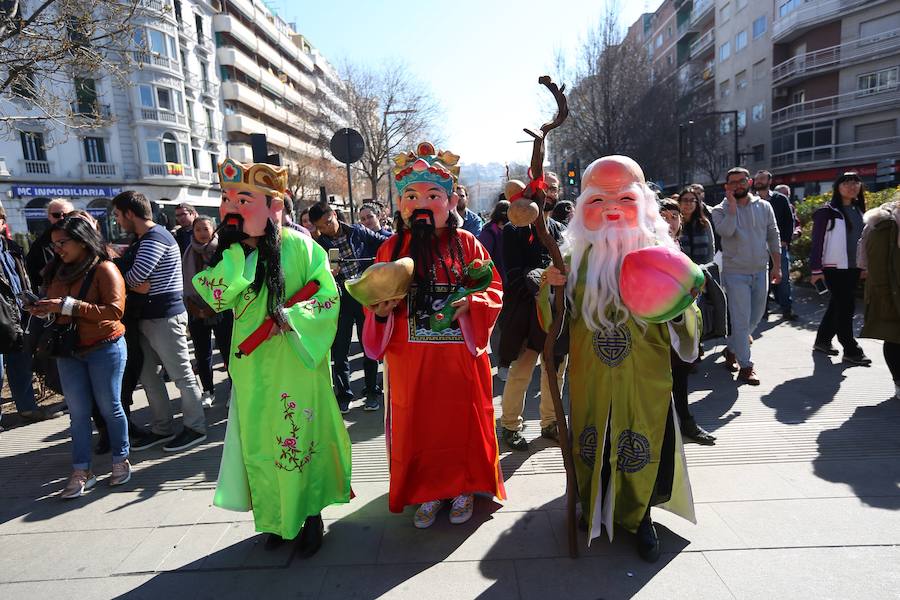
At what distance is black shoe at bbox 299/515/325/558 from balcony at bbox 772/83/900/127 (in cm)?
3200

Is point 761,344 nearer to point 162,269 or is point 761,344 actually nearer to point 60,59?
point 162,269

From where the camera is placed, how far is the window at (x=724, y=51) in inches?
1345

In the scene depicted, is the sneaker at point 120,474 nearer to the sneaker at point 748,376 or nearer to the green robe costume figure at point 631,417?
the green robe costume figure at point 631,417

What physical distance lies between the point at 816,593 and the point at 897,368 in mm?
3160

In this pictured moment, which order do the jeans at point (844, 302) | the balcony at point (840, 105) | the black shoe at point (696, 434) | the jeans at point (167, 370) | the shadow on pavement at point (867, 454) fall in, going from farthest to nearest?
1. the balcony at point (840, 105)
2. the jeans at point (844, 302)
3. the jeans at point (167, 370)
4. the black shoe at point (696, 434)
5. the shadow on pavement at point (867, 454)

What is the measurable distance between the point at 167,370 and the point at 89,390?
0.67 meters

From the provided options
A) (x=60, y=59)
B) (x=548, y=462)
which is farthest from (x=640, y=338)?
(x=60, y=59)

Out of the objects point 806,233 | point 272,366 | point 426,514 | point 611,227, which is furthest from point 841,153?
point 272,366

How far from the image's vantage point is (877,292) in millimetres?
4469

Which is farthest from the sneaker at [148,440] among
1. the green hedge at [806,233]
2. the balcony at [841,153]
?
the balcony at [841,153]

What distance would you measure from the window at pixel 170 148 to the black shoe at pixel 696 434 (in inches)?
1241

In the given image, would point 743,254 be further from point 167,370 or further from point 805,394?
point 167,370

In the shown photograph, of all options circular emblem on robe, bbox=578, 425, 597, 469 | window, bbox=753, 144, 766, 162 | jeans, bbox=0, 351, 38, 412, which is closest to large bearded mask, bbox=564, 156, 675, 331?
circular emblem on robe, bbox=578, 425, 597, 469

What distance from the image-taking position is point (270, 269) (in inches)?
108
